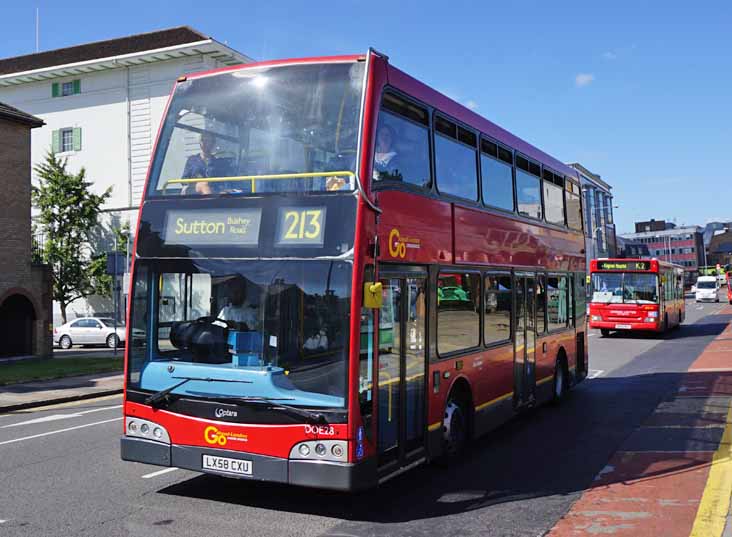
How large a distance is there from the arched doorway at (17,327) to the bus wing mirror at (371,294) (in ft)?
69.9

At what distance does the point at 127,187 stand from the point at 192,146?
36443mm

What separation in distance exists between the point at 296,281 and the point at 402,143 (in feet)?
6.43

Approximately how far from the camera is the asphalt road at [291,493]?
21.2ft

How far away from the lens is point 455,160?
8.98m

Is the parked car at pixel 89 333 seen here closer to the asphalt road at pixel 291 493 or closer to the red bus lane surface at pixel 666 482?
the asphalt road at pixel 291 493

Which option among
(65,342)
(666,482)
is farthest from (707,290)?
(666,482)

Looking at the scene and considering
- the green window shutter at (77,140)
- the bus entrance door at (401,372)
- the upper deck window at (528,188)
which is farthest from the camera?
the green window shutter at (77,140)

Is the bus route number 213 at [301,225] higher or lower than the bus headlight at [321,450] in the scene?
higher

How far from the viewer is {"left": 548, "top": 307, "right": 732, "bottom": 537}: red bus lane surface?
6.47m

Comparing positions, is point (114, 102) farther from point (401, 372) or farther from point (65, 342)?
point (401, 372)

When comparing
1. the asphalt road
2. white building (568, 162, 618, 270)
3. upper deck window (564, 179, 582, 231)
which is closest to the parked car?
the asphalt road

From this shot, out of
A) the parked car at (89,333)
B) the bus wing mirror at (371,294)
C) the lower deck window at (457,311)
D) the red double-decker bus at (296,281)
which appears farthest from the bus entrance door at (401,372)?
the parked car at (89,333)

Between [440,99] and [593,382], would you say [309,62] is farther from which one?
[593,382]

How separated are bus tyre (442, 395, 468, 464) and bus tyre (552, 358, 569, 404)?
449cm
